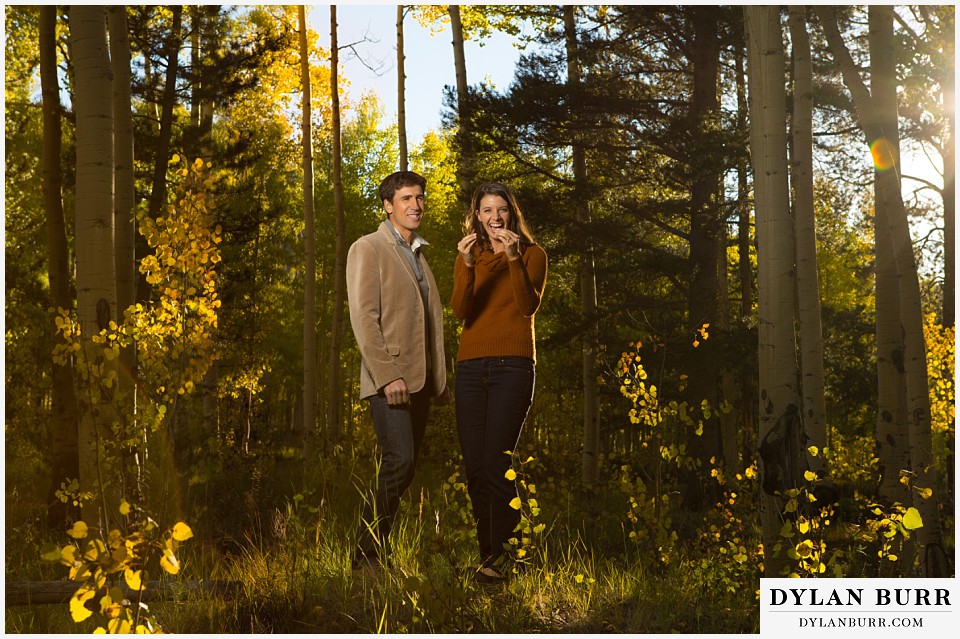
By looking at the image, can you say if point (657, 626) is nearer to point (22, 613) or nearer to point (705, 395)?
point (22, 613)

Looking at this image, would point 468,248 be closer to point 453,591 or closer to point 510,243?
point 510,243

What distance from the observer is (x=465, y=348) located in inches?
154

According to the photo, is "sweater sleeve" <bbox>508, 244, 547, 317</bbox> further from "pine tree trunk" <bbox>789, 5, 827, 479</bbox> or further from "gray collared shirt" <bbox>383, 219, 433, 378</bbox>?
"pine tree trunk" <bbox>789, 5, 827, 479</bbox>

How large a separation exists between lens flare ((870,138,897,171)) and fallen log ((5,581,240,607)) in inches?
212

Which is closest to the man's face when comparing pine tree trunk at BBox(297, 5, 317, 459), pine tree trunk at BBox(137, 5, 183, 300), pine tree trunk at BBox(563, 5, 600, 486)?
pine tree trunk at BBox(137, 5, 183, 300)

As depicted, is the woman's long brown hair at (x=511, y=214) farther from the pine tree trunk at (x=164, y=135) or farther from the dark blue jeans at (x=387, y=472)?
the pine tree trunk at (x=164, y=135)

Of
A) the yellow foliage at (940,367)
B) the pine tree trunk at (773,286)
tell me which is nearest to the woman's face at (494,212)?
the pine tree trunk at (773,286)

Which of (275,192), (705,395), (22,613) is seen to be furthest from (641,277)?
(275,192)

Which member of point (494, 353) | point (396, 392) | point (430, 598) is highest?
point (494, 353)

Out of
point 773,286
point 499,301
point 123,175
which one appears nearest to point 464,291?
point 499,301

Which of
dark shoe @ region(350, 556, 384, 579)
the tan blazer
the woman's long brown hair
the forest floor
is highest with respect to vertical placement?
the woman's long brown hair

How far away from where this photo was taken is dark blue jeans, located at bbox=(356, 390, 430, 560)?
Answer: 3.80 metres

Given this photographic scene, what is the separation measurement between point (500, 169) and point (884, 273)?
463 centimetres

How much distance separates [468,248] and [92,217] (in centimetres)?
212
